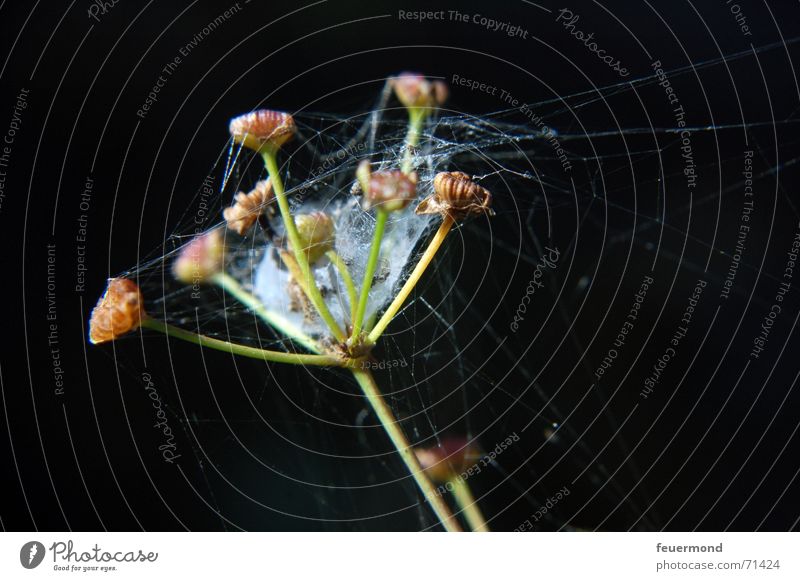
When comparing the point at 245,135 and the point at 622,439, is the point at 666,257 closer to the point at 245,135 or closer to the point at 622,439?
the point at 622,439

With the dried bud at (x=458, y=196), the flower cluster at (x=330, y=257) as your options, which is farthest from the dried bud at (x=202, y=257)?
the dried bud at (x=458, y=196)

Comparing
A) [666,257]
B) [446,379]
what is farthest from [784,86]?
[446,379]

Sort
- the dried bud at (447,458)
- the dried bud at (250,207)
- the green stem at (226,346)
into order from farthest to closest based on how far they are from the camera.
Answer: the dried bud at (447,458)
the dried bud at (250,207)
the green stem at (226,346)

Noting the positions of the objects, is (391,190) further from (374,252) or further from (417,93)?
(417,93)
